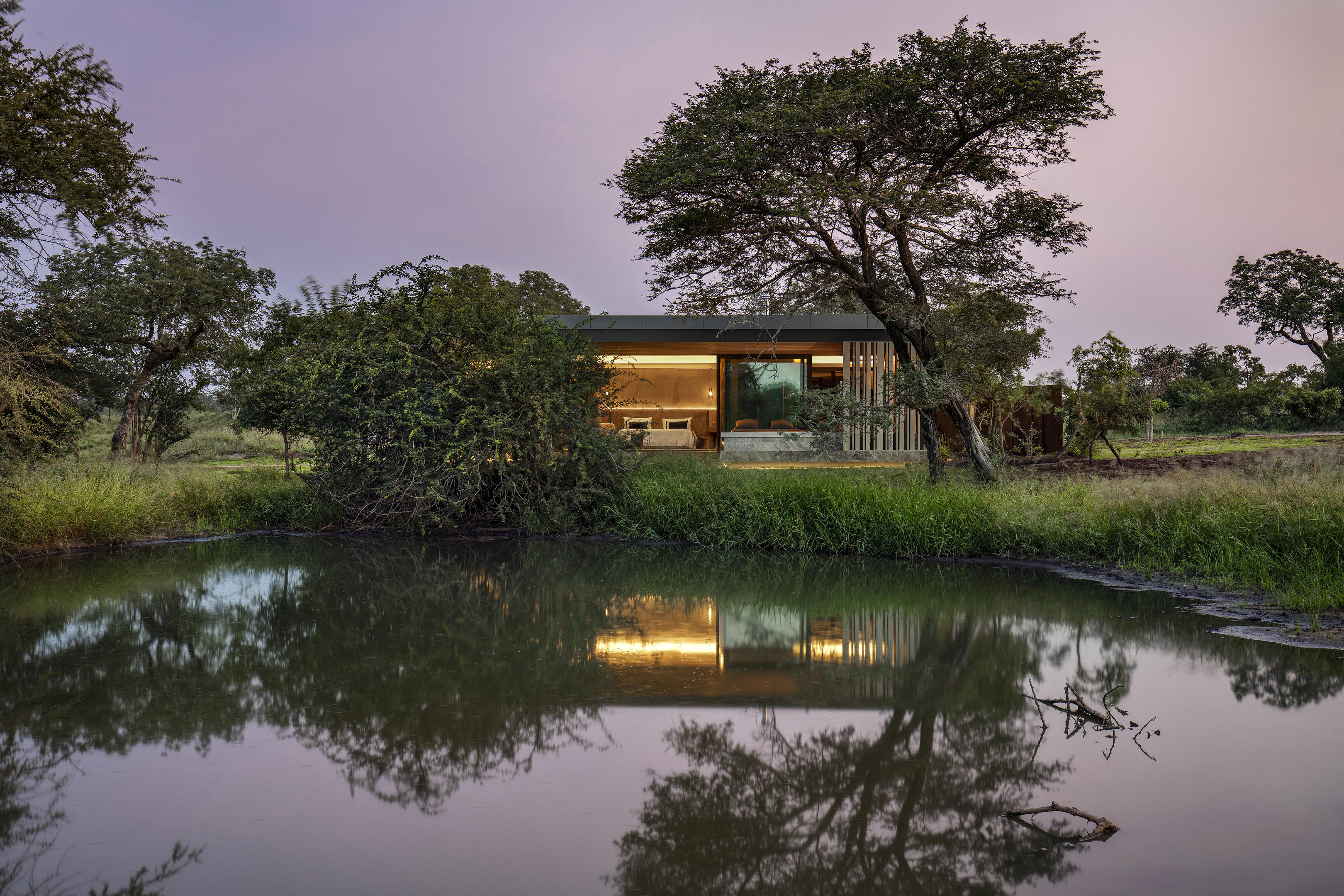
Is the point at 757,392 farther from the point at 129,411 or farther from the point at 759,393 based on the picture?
the point at 129,411

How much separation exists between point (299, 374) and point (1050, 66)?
10.6 meters

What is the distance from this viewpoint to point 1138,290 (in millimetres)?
23594

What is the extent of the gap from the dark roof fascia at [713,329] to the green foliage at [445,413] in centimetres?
638

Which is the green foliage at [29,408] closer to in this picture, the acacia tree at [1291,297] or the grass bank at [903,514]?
the grass bank at [903,514]

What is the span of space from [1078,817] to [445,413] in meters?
8.81

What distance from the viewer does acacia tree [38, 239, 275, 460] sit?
15961mm

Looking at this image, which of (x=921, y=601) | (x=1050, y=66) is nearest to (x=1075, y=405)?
(x=1050, y=66)

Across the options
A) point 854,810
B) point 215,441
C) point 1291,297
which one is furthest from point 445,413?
point 1291,297

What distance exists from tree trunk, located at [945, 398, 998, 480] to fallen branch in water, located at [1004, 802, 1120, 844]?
8.80 metres

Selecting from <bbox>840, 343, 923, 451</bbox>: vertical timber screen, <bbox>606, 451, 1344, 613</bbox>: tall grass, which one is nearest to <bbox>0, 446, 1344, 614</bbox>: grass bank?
<bbox>606, 451, 1344, 613</bbox>: tall grass

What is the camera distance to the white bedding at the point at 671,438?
18.4 meters

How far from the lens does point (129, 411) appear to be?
16625mm

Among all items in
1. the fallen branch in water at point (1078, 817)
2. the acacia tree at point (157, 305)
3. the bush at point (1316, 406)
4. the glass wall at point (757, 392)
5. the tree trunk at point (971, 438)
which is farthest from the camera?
the bush at point (1316, 406)

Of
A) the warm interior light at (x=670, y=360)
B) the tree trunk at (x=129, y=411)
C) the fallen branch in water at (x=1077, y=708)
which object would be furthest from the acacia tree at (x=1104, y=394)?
the tree trunk at (x=129, y=411)
